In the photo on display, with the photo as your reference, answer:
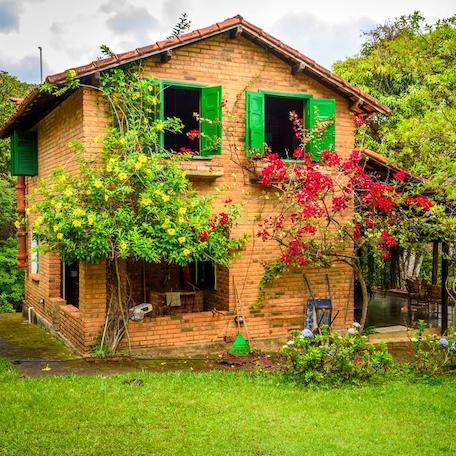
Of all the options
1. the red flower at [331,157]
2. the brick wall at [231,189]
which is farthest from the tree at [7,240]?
the red flower at [331,157]

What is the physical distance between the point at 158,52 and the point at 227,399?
6.25 metres

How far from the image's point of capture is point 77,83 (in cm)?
1002

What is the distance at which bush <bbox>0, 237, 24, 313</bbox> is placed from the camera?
19.7 metres

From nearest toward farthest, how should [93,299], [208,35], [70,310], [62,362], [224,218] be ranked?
[62,362], [224,218], [93,299], [208,35], [70,310]

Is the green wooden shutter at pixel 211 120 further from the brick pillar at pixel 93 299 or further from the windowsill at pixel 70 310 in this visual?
the windowsill at pixel 70 310

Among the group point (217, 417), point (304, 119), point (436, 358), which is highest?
point (304, 119)

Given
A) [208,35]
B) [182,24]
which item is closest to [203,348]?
[208,35]

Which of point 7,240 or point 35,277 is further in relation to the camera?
point 7,240

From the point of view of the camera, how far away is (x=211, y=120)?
11344 millimetres

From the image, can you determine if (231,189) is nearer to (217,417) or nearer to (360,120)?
(360,120)

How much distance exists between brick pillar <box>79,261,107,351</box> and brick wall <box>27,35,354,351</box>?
0.02 meters

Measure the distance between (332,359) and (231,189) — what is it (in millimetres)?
4318

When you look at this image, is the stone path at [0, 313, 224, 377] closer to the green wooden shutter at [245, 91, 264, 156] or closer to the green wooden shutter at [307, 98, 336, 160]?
the green wooden shutter at [245, 91, 264, 156]

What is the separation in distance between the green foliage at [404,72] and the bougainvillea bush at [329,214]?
370 centimetres
